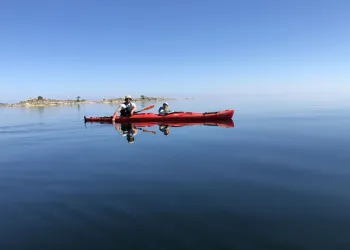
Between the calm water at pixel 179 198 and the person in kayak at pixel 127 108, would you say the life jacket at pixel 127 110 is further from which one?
the calm water at pixel 179 198

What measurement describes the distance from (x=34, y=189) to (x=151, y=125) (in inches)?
694

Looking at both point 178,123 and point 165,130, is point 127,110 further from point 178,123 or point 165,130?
point 165,130

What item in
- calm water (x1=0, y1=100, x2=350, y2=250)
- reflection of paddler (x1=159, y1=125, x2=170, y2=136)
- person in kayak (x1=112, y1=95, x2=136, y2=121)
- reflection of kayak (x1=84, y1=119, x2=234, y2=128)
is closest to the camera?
calm water (x1=0, y1=100, x2=350, y2=250)

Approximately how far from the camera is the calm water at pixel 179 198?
5.70 m

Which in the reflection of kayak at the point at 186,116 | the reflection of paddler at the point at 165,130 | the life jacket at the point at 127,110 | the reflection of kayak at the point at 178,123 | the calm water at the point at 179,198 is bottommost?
the calm water at the point at 179,198

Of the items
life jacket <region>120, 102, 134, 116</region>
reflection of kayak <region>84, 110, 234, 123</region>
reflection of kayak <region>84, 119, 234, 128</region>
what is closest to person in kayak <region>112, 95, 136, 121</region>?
life jacket <region>120, 102, 134, 116</region>

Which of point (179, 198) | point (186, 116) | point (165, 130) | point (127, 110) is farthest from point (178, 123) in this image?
point (179, 198)

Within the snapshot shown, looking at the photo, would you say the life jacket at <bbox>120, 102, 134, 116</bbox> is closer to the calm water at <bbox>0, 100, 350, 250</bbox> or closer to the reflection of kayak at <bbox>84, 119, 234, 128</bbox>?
the reflection of kayak at <bbox>84, 119, 234, 128</bbox>

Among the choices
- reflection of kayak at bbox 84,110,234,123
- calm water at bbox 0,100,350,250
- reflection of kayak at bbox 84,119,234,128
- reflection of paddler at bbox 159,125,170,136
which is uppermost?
reflection of kayak at bbox 84,110,234,123

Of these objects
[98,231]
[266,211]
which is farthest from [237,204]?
[98,231]

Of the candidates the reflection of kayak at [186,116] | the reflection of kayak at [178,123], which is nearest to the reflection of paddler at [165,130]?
the reflection of kayak at [178,123]

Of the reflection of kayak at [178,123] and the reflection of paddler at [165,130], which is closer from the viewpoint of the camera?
the reflection of paddler at [165,130]

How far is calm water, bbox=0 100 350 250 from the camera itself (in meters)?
5.70

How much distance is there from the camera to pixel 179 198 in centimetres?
790
